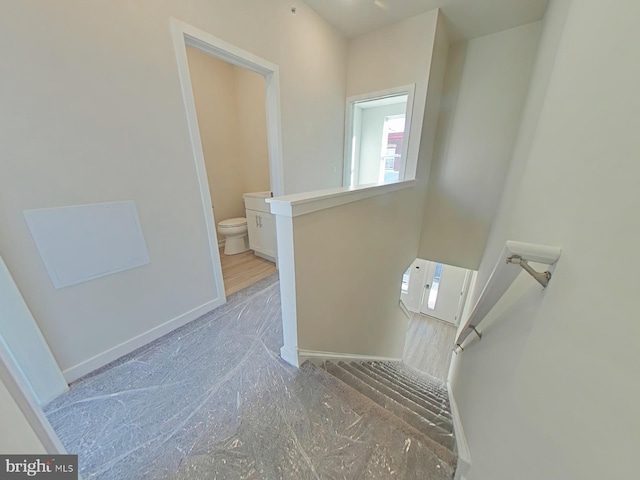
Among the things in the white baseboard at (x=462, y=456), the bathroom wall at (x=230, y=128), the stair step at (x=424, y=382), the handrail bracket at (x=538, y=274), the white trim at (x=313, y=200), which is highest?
the bathroom wall at (x=230, y=128)

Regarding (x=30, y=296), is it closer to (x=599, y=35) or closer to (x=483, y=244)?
(x=599, y=35)

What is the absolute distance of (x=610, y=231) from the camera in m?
0.47

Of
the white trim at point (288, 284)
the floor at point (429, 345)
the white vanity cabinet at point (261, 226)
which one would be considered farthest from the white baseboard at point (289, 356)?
the floor at point (429, 345)

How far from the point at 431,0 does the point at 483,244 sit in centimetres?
291

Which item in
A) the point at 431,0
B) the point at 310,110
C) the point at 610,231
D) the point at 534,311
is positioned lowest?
the point at 534,311

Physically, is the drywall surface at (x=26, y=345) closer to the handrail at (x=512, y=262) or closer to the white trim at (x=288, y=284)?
the white trim at (x=288, y=284)

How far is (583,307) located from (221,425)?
4.85 ft

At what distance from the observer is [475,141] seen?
290 centimetres

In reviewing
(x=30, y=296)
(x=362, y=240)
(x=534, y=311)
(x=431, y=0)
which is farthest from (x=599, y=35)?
(x=30, y=296)

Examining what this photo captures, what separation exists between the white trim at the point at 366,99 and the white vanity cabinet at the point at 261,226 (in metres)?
1.28

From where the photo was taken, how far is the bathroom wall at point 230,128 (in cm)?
305

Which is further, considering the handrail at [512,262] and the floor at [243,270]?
the floor at [243,270]

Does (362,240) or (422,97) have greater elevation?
(422,97)

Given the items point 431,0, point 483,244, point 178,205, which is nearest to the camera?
point 178,205
